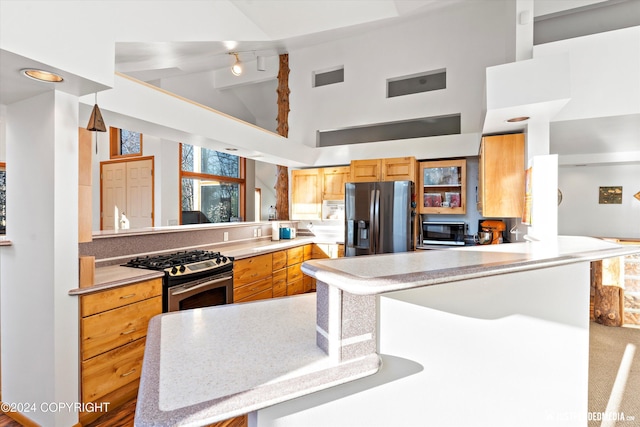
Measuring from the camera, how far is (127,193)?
604 cm

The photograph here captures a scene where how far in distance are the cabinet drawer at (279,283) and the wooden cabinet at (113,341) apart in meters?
1.87

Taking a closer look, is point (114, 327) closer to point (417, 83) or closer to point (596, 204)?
point (417, 83)

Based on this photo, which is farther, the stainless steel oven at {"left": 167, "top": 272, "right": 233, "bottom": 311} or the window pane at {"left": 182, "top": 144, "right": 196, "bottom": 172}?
the window pane at {"left": 182, "top": 144, "right": 196, "bottom": 172}

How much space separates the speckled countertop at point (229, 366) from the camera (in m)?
0.75

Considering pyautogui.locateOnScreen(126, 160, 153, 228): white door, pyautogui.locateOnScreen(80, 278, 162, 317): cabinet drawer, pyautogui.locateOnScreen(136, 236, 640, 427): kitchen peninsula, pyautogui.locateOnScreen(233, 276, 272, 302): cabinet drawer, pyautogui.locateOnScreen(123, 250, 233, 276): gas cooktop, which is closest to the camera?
pyautogui.locateOnScreen(136, 236, 640, 427): kitchen peninsula

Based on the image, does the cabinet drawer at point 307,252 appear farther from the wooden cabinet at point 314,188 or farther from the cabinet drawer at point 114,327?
the cabinet drawer at point 114,327

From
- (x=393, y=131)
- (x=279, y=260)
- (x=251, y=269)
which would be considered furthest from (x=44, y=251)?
(x=393, y=131)

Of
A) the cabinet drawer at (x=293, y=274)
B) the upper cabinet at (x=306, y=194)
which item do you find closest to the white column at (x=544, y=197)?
the cabinet drawer at (x=293, y=274)

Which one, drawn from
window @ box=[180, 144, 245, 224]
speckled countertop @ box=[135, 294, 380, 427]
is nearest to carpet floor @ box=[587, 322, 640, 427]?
speckled countertop @ box=[135, 294, 380, 427]

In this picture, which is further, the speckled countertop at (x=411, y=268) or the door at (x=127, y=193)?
the door at (x=127, y=193)

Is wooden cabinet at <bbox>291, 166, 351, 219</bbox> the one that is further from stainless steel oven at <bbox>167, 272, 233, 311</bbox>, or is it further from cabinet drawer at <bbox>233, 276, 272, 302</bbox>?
stainless steel oven at <bbox>167, 272, 233, 311</bbox>

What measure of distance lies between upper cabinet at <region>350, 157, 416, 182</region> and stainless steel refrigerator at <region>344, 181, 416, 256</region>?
219 mm

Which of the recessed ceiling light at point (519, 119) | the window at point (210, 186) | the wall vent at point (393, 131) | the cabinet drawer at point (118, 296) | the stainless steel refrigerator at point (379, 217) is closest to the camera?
the cabinet drawer at point (118, 296)

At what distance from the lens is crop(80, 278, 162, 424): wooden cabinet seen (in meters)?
2.03
